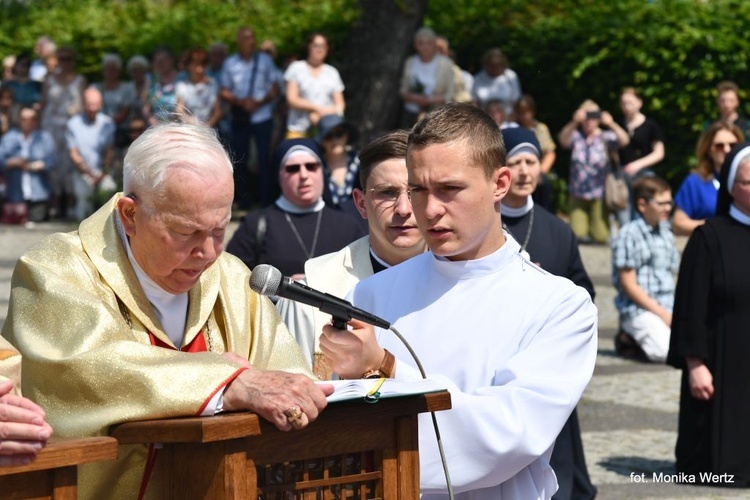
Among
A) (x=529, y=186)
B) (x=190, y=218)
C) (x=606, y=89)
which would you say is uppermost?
(x=190, y=218)

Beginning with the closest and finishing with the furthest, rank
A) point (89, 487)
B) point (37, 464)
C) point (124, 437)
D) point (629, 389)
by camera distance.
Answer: point (37, 464) < point (124, 437) < point (89, 487) < point (629, 389)

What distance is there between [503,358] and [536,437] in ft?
0.96

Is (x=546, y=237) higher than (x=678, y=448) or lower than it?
higher

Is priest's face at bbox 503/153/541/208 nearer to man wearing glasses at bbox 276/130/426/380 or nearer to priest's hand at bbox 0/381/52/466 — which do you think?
man wearing glasses at bbox 276/130/426/380

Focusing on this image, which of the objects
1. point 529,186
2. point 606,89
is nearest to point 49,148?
point 606,89

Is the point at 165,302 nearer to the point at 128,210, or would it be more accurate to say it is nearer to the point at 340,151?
the point at 128,210

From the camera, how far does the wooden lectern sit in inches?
126

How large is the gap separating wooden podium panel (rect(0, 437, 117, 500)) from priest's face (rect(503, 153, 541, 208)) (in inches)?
187

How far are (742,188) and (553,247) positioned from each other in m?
1.32

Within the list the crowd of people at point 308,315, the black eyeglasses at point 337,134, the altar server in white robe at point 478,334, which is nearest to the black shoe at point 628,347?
the black eyeglasses at point 337,134

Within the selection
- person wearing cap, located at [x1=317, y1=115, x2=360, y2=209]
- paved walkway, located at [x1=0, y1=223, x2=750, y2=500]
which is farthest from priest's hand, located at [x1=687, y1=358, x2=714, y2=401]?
person wearing cap, located at [x1=317, y1=115, x2=360, y2=209]

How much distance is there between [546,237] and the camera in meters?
7.48

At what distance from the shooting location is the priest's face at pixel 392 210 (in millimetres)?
5547

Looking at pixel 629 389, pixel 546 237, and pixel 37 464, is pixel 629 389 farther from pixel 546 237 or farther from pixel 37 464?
pixel 37 464
